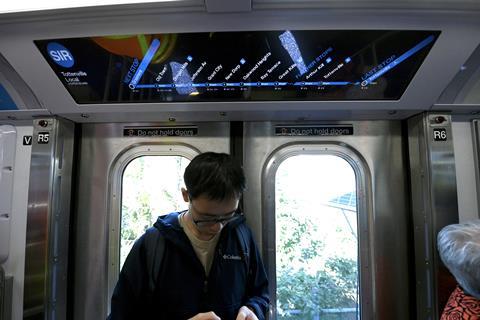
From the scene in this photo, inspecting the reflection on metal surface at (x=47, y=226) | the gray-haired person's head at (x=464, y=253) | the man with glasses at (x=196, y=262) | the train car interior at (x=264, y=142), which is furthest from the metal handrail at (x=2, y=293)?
the gray-haired person's head at (x=464, y=253)

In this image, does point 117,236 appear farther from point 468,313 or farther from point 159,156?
point 468,313

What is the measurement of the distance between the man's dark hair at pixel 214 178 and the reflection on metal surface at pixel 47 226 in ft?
4.50

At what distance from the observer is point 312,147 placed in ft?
7.39

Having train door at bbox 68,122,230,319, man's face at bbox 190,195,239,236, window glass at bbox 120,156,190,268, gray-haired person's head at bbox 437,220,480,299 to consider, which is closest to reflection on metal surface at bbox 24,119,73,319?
train door at bbox 68,122,230,319

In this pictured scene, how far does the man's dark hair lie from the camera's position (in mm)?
1284

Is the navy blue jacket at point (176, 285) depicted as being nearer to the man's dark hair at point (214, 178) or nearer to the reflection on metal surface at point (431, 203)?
the man's dark hair at point (214, 178)

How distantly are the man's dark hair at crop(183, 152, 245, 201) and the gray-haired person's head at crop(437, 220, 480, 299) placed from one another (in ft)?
3.89

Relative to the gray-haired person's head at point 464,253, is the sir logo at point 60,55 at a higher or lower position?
higher

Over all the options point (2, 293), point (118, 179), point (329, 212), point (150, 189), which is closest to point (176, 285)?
point (150, 189)

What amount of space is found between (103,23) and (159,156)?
109 centimetres

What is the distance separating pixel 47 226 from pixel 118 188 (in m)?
0.54

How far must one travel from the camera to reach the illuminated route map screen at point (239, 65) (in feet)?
5.10

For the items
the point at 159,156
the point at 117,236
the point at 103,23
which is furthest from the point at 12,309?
the point at 103,23

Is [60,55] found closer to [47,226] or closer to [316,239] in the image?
[47,226]
